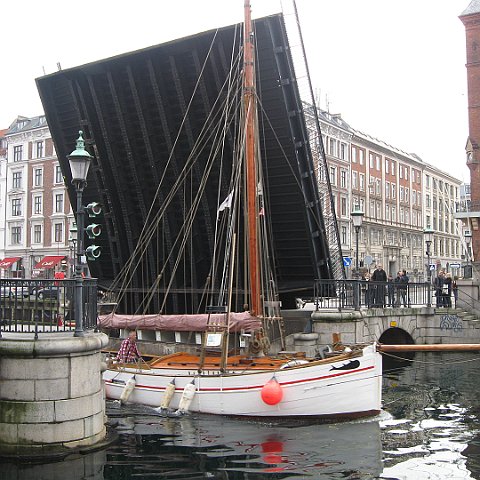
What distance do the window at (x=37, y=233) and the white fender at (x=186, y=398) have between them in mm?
43621

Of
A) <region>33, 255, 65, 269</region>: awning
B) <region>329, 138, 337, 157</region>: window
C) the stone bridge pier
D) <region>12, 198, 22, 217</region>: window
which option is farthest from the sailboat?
<region>12, 198, 22, 217</region>: window

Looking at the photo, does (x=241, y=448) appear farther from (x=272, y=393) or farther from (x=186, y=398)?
(x=186, y=398)

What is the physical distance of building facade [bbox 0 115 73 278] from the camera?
2053 inches

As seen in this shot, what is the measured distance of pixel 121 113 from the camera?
18.8 metres

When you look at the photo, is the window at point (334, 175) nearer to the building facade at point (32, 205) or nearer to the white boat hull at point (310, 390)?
the building facade at point (32, 205)

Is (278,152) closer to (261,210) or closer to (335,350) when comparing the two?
(261,210)

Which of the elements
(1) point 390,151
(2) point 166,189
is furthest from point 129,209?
(1) point 390,151

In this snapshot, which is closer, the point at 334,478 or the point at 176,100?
the point at 334,478

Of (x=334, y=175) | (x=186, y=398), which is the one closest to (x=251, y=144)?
(x=186, y=398)

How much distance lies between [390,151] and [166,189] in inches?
1964

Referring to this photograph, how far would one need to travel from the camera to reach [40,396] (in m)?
9.11

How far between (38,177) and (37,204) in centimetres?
235

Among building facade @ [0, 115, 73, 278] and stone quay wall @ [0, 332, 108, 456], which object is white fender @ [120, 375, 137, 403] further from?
building facade @ [0, 115, 73, 278]

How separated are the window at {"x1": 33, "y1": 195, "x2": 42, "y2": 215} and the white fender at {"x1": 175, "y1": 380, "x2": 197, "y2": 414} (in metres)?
44.2
